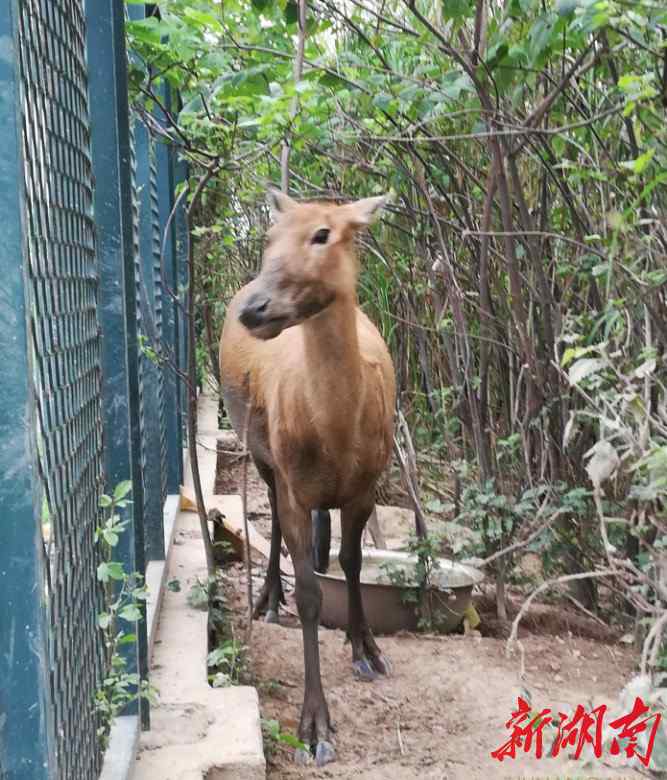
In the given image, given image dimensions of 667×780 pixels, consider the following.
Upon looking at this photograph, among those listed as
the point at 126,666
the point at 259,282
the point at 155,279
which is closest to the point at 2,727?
the point at 126,666

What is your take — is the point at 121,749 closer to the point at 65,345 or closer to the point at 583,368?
the point at 65,345

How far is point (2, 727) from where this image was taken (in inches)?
74.5

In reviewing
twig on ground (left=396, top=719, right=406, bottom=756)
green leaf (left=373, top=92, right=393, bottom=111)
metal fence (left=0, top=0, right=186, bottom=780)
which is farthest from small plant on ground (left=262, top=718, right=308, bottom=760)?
green leaf (left=373, top=92, right=393, bottom=111)

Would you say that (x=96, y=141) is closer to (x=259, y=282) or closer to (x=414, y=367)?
(x=259, y=282)

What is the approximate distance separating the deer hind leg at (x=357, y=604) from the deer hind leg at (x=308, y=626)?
1.04ft

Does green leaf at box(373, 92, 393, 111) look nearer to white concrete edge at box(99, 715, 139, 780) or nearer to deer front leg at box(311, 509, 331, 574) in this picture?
deer front leg at box(311, 509, 331, 574)

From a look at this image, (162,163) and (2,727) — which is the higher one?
(162,163)

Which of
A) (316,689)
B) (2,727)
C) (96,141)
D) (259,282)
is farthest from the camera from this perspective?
(316,689)

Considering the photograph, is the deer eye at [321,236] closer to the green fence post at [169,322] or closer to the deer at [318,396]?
the deer at [318,396]

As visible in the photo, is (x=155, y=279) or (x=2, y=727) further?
(x=155, y=279)

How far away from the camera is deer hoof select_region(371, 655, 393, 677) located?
5223mm

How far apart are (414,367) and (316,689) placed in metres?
4.15

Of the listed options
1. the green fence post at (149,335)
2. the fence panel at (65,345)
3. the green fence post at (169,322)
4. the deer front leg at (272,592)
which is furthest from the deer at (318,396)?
the green fence post at (169,322)

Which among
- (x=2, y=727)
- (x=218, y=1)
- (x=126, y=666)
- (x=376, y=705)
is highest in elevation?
(x=218, y=1)
